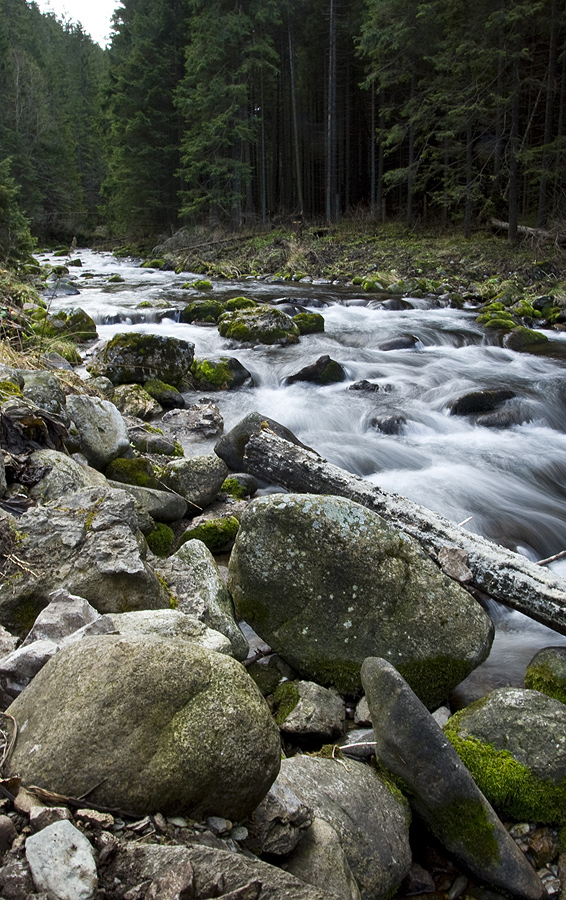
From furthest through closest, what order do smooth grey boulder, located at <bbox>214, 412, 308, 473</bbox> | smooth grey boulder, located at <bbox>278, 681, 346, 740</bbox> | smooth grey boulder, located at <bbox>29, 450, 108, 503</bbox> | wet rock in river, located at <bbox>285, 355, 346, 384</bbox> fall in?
wet rock in river, located at <bbox>285, 355, 346, 384</bbox>
smooth grey boulder, located at <bbox>214, 412, 308, 473</bbox>
smooth grey boulder, located at <bbox>29, 450, 108, 503</bbox>
smooth grey boulder, located at <bbox>278, 681, 346, 740</bbox>

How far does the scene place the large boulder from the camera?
339 centimetres

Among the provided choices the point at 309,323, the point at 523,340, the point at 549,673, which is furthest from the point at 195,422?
the point at 523,340

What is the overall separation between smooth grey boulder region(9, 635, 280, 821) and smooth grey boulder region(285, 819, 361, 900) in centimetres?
27

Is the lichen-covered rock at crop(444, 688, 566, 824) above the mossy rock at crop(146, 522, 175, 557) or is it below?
below

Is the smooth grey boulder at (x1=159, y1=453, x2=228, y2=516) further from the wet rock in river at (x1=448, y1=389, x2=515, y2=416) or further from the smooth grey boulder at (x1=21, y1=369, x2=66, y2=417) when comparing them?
the wet rock in river at (x1=448, y1=389, x2=515, y2=416)

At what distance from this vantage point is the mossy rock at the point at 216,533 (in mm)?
4758

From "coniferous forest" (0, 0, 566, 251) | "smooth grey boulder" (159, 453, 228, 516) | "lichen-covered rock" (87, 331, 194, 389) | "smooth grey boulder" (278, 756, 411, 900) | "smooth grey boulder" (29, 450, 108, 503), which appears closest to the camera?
"smooth grey boulder" (278, 756, 411, 900)

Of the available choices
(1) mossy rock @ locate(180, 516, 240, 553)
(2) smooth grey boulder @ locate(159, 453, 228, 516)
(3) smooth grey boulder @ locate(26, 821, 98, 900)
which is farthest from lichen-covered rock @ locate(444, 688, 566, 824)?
(2) smooth grey boulder @ locate(159, 453, 228, 516)

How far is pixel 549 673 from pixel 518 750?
0.73 metres

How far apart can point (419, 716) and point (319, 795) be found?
1.75 feet

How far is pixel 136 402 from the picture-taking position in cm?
808

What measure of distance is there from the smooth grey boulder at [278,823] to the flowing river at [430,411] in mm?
2150

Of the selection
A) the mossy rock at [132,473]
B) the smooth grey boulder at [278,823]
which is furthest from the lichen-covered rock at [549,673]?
the mossy rock at [132,473]

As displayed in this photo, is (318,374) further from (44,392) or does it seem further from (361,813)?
(361,813)
